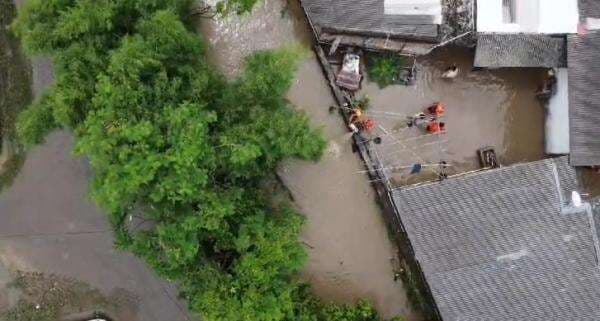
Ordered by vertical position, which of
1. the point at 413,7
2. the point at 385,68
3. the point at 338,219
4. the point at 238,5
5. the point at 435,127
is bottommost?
the point at 338,219

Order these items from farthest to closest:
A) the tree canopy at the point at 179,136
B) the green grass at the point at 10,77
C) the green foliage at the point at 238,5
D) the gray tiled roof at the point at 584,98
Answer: the green grass at the point at 10,77, the gray tiled roof at the point at 584,98, the green foliage at the point at 238,5, the tree canopy at the point at 179,136

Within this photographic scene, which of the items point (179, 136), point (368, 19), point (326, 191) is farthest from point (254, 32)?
point (179, 136)

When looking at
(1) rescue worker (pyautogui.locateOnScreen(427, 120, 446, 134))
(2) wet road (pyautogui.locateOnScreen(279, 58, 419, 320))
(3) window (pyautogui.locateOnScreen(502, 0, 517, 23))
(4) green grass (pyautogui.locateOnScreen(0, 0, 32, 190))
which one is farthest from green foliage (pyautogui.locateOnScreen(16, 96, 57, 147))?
(3) window (pyautogui.locateOnScreen(502, 0, 517, 23))

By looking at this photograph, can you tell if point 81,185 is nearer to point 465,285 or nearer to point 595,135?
point 465,285

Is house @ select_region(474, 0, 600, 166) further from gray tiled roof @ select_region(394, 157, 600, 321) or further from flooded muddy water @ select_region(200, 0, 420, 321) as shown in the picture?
flooded muddy water @ select_region(200, 0, 420, 321)

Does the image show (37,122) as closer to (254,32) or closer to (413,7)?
(254,32)

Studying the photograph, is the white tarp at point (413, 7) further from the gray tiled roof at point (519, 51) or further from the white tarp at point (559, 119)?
the white tarp at point (559, 119)

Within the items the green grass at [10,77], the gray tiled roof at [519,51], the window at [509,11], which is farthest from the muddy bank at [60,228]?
the window at [509,11]
